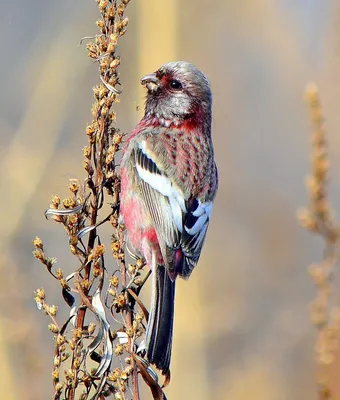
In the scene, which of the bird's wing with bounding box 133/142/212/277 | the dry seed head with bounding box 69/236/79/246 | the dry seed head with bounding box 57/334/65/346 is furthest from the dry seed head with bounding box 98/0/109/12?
the dry seed head with bounding box 57/334/65/346

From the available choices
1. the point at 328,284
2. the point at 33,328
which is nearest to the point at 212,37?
the point at 33,328

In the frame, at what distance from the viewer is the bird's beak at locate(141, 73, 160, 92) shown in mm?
4417

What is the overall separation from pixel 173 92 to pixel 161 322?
149 centimetres

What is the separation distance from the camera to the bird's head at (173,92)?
14.5ft

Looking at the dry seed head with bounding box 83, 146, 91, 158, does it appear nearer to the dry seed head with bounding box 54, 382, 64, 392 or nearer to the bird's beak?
the dry seed head with bounding box 54, 382, 64, 392

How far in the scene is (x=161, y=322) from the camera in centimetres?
348

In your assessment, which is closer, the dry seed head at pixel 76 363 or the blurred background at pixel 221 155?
the dry seed head at pixel 76 363

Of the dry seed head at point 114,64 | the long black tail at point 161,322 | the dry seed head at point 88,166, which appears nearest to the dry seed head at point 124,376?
the long black tail at point 161,322

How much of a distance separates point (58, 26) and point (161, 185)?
165 centimetres

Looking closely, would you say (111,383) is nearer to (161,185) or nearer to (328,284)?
(328,284)

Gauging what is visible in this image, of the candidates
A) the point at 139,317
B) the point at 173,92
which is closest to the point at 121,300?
the point at 139,317

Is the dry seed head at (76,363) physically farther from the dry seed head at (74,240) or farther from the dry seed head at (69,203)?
Answer: the dry seed head at (69,203)

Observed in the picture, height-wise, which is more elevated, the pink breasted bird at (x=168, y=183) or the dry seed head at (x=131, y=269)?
the pink breasted bird at (x=168, y=183)

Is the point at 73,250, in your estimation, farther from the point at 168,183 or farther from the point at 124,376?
the point at 168,183
